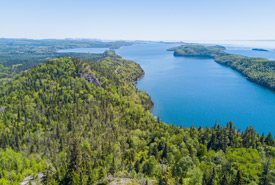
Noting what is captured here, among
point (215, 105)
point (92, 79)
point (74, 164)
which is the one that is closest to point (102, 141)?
point (74, 164)

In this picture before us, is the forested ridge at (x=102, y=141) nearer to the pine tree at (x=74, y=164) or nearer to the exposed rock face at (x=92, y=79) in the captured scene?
the pine tree at (x=74, y=164)

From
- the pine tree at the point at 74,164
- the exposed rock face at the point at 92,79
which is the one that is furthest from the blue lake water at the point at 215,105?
the pine tree at the point at 74,164

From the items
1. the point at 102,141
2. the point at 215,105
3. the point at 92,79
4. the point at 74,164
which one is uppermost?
the point at 92,79

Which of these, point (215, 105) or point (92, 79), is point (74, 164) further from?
point (215, 105)

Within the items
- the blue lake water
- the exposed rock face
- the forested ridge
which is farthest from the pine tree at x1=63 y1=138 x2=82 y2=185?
the exposed rock face

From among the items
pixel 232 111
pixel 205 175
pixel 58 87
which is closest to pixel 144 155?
pixel 205 175

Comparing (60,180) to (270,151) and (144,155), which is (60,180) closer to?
(144,155)

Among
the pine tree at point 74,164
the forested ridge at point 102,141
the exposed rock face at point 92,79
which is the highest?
the exposed rock face at point 92,79

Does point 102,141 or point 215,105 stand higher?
point 215,105

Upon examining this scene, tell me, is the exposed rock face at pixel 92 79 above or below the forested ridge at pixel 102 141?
above
